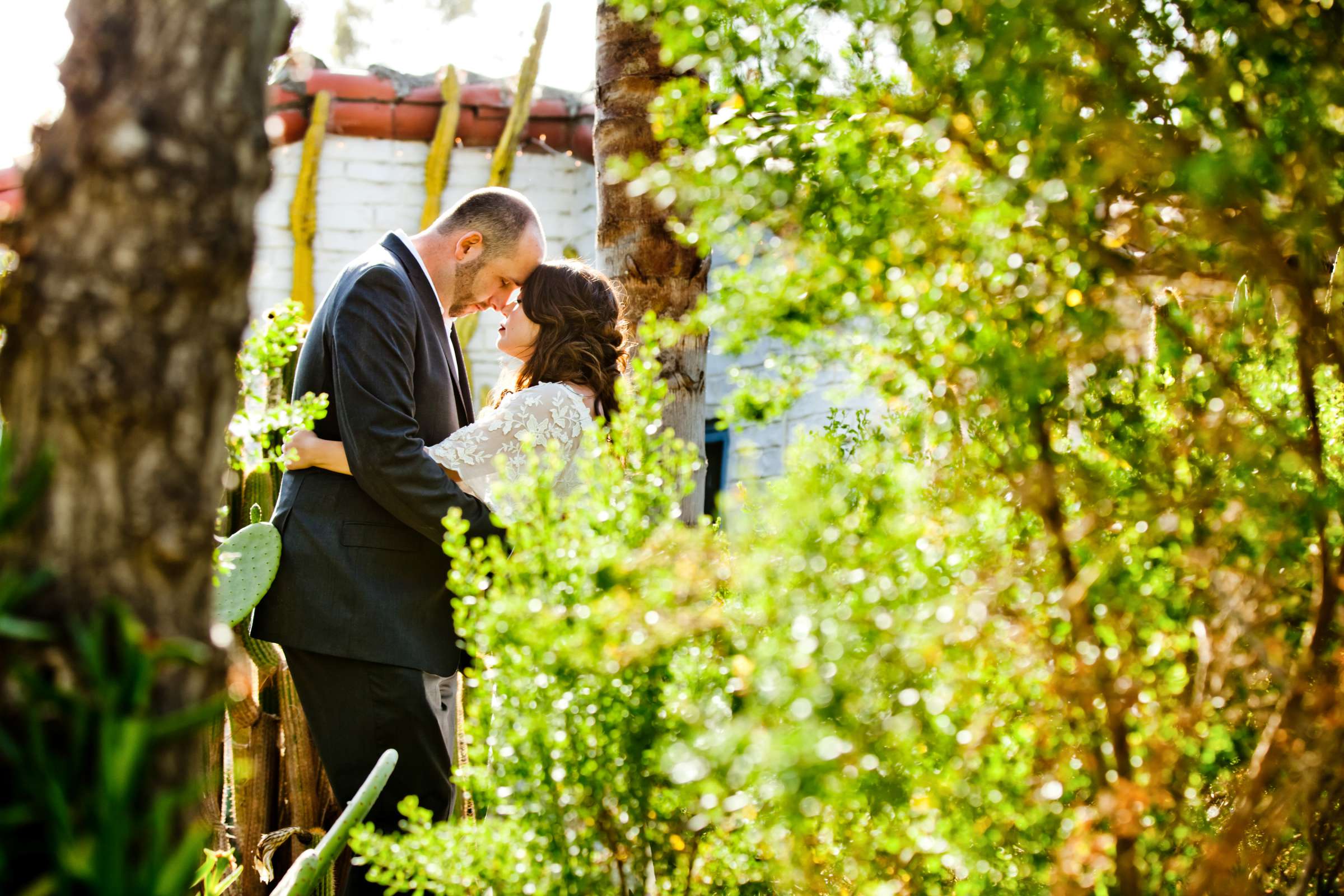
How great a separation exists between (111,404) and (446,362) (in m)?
1.93

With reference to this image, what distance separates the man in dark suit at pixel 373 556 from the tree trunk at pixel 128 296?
1.51 m

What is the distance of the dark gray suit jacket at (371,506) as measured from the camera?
255 cm

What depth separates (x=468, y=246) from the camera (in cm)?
297

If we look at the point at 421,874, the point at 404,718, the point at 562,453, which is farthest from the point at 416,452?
the point at 421,874

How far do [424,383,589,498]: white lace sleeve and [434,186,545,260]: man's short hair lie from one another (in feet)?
1.29

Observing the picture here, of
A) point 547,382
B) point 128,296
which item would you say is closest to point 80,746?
point 128,296

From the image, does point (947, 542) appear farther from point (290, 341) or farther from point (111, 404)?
point (290, 341)

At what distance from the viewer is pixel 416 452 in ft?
8.36

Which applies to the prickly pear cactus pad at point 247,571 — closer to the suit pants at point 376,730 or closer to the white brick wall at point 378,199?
the suit pants at point 376,730

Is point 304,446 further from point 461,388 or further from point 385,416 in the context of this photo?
point 461,388

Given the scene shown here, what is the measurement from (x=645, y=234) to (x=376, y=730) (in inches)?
50.3

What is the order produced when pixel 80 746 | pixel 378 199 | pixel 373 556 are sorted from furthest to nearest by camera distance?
pixel 378 199
pixel 373 556
pixel 80 746

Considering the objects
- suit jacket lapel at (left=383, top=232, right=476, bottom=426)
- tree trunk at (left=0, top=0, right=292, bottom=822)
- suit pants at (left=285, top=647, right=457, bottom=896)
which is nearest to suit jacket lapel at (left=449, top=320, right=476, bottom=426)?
suit jacket lapel at (left=383, top=232, right=476, bottom=426)

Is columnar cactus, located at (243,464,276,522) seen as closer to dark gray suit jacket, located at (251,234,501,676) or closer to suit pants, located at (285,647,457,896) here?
dark gray suit jacket, located at (251,234,501,676)
